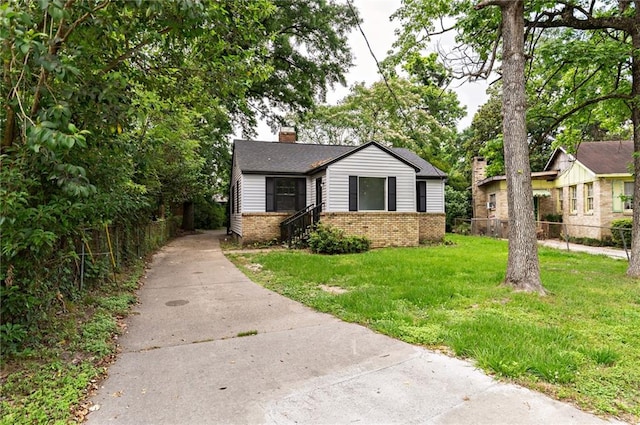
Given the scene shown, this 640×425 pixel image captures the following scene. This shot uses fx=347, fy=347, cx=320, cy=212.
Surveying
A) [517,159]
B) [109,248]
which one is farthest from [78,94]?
A: [517,159]

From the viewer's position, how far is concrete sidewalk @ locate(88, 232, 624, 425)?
244cm

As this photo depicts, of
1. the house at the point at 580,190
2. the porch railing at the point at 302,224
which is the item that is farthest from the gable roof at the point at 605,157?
the porch railing at the point at 302,224

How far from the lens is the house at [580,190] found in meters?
14.6

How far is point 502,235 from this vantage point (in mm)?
17641

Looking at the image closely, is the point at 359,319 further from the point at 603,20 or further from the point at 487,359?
the point at 603,20

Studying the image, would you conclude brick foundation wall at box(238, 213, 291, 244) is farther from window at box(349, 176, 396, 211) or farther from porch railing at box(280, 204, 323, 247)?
window at box(349, 176, 396, 211)

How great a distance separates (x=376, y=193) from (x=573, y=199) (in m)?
10.8

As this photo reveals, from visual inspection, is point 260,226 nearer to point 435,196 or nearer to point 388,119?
point 435,196

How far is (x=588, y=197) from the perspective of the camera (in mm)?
15695

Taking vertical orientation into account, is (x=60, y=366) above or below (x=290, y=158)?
below

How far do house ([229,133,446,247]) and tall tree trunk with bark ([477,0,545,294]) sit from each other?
662 centimetres

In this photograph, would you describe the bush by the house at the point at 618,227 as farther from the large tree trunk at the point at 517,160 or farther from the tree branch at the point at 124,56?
the tree branch at the point at 124,56

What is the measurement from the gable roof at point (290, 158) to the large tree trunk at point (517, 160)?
6717 millimetres

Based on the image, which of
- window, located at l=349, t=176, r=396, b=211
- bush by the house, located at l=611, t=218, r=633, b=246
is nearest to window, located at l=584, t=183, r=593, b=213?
bush by the house, located at l=611, t=218, r=633, b=246
